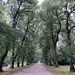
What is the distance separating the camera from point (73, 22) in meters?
28.5

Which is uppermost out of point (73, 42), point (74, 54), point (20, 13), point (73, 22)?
point (20, 13)

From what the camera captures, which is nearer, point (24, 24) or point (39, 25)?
point (24, 24)

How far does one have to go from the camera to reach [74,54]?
72.3 ft

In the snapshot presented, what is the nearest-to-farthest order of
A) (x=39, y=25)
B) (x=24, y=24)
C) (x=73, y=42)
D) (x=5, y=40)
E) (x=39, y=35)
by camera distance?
(x=5, y=40) → (x=73, y=42) → (x=24, y=24) → (x=39, y=25) → (x=39, y=35)

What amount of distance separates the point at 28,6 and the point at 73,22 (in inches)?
351

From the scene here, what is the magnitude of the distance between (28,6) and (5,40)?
13295mm

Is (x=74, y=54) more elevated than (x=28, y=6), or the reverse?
(x=28, y=6)

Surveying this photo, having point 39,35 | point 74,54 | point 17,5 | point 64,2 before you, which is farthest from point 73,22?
point 39,35

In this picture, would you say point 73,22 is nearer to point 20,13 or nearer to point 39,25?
point 20,13

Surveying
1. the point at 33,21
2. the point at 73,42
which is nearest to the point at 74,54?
the point at 73,42

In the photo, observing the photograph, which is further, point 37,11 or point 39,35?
point 39,35

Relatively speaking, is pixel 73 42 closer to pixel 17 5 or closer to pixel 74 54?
pixel 74 54

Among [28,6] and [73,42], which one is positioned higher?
[28,6]

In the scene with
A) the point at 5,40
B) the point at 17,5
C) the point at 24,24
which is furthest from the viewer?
the point at 24,24
